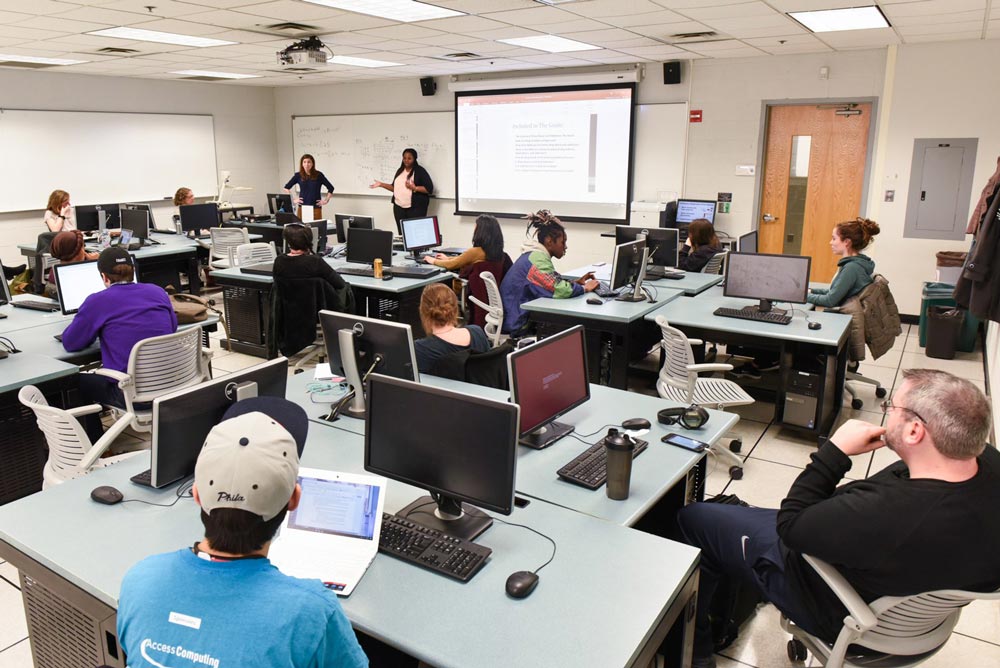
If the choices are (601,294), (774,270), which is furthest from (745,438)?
(601,294)

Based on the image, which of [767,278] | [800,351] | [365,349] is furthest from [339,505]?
[767,278]

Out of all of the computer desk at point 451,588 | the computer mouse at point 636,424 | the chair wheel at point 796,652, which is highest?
the computer mouse at point 636,424

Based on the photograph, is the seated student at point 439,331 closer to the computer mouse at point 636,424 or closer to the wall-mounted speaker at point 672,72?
the computer mouse at point 636,424

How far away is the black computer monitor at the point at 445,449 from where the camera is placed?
201 cm

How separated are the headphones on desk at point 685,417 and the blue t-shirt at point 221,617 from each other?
1860 mm

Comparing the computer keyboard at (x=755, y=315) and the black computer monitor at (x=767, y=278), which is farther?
the black computer monitor at (x=767, y=278)

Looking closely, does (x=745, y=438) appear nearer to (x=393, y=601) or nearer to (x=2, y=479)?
(x=393, y=601)

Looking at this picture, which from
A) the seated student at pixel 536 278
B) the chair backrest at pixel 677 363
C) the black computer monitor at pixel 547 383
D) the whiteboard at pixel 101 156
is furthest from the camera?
the whiteboard at pixel 101 156

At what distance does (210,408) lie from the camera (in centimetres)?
227

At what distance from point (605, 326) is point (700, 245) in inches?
78.7

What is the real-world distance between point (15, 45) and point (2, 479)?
17.2ft

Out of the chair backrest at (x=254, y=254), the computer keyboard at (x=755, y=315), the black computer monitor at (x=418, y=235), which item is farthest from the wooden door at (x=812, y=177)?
the chair backrest at (x=254, y=254)

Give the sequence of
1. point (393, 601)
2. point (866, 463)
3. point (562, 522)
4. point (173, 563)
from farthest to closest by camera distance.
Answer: point (866, 463)
point (562, 522)
point (393, 601)
point (173, 563)

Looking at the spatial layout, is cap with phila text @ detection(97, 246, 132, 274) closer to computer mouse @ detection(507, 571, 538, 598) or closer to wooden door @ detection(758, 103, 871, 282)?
computer mouse @ detection(507, 571, 538, 598)
